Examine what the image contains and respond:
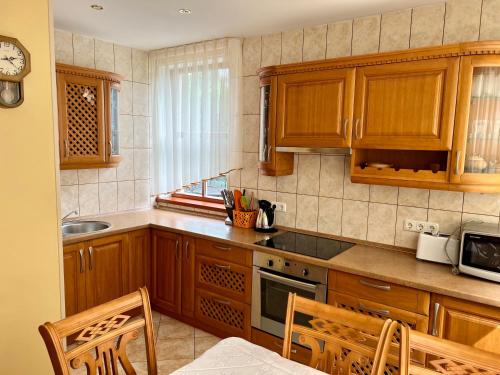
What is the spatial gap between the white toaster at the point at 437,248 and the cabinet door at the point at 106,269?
215cm

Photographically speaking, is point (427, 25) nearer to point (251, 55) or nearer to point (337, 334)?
point (251, 55)

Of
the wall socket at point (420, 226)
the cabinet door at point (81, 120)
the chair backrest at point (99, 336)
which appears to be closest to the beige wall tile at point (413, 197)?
the wall socket at point (420, 226)

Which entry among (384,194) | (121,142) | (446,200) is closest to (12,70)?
(121,142)

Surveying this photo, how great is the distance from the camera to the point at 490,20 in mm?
2086

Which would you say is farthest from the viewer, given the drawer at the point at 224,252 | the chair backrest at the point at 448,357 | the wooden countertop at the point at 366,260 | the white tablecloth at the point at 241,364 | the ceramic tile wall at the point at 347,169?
the drawer at the point at 224,252

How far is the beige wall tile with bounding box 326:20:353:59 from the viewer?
8.42 feet

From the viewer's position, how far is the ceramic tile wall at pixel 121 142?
3.14 m

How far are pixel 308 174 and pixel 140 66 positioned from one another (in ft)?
6.61

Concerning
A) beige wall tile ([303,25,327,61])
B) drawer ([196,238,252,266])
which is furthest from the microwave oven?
beige wall tile ([303,25,327,61])

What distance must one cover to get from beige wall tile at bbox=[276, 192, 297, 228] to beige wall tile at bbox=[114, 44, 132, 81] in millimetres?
1848

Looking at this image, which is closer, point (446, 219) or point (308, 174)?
point (446, 219)

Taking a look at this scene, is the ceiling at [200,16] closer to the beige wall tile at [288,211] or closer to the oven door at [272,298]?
the beige wall tile at [288,211]

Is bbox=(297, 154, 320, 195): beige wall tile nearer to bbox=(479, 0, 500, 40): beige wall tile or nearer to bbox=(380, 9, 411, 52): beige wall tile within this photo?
bbox=(380, 9, 411, 52): beige wall tile

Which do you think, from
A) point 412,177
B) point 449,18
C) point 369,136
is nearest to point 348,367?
point 412,177
